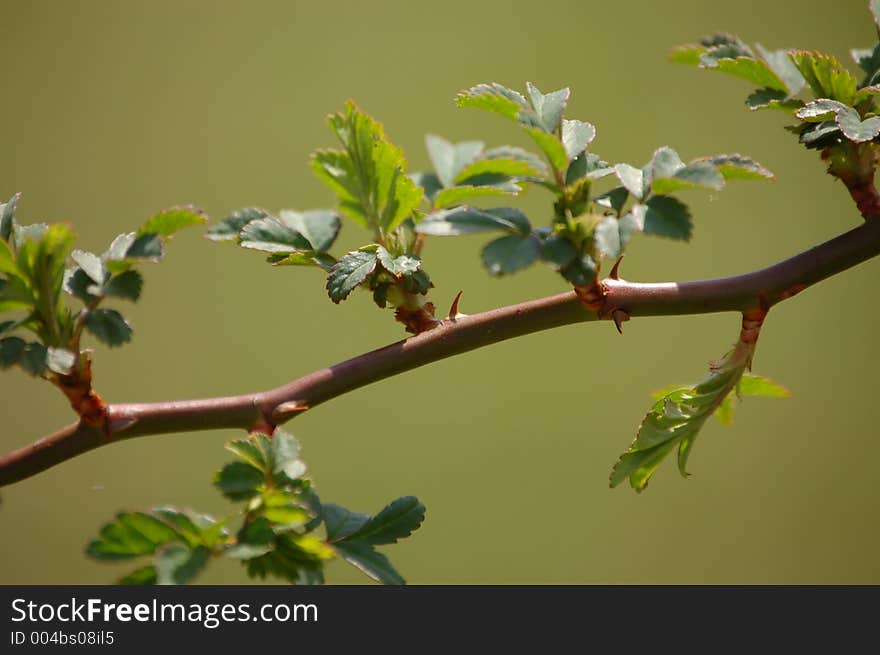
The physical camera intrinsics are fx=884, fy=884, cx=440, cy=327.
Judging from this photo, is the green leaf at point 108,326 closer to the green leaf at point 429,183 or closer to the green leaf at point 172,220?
the green leaf at point 172,220

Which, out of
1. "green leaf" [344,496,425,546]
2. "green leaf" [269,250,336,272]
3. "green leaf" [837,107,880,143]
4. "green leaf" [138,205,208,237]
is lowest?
"green leaf" [344,496,425,546]

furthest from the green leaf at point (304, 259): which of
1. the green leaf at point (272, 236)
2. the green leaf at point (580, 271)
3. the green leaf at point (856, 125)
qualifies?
the green leaf at point (856, 125)

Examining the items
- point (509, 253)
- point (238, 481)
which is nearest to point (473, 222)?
point (509, 253)

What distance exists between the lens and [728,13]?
1.30 m

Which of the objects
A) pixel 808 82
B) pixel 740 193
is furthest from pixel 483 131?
pixel 808 82

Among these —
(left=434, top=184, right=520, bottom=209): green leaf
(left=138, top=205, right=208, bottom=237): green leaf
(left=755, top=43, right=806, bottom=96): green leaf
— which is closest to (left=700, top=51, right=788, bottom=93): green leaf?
(left=755, top=43, right=806, bottom=96): green leaf

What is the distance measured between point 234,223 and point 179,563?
0.50 ft

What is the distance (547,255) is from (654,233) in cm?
4

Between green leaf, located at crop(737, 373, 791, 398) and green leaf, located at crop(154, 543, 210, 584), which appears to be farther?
green leaf, located at crop(737, 373, 791, 398)

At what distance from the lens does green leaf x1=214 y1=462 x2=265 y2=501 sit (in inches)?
12.6

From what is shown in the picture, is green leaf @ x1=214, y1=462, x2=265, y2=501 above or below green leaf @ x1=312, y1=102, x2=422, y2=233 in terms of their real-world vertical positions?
below

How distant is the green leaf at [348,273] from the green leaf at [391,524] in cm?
9

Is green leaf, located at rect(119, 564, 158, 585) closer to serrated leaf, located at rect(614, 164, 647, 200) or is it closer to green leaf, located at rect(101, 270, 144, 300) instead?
green leaf, located at rect(101, 270, 144, 300)
